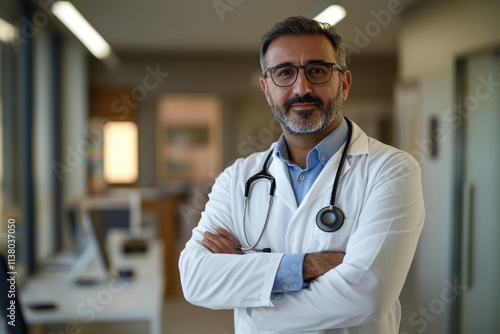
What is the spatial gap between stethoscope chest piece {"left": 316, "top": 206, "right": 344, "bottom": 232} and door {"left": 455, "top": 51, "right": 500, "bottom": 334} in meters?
2.33

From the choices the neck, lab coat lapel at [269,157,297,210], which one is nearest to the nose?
the neck

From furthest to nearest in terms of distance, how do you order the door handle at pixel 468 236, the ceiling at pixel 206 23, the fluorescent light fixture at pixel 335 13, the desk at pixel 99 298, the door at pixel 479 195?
the door handle at pixel 468 236 → the ceiling at pixel 206 23 → the door at pixel 479 195 → the fluorescent light fixture at pixel 335 13 → the desk at pixel 99 298

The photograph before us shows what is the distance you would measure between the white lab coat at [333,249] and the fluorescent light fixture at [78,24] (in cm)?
246

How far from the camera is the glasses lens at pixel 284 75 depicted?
1314 millimetres

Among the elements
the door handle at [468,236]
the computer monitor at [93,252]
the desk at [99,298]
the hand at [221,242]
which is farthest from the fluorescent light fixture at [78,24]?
the door handle at [468,236]

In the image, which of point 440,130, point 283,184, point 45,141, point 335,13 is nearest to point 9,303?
point 283,184

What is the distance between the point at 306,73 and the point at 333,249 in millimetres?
412

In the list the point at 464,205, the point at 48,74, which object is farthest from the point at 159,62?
the point at 464,205

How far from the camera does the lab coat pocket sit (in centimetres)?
131

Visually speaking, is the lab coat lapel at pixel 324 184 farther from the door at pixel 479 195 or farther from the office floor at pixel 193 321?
the office floor at pixel 193 321

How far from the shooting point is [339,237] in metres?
1.31

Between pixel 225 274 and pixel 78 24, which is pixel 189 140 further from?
pixel 225 274

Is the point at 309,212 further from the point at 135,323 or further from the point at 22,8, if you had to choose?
the point at 22,8

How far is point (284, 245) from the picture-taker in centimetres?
136
